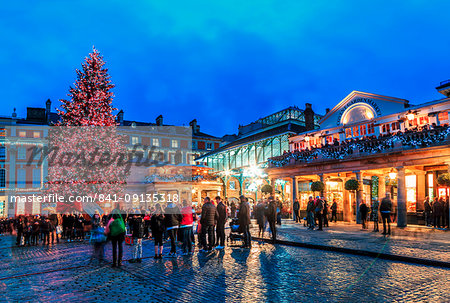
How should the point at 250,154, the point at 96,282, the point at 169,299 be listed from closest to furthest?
the point at 169,299, the point at 96,282, the point at 250,154

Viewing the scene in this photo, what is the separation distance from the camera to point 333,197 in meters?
30.3

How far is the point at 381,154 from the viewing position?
2173cm

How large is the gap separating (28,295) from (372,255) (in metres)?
9.99

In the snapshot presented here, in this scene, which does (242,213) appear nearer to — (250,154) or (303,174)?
(303,174)

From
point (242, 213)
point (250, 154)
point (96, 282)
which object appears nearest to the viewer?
point (96, 282)

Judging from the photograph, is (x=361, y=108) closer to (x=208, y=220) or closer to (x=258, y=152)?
(x=258, y=152)

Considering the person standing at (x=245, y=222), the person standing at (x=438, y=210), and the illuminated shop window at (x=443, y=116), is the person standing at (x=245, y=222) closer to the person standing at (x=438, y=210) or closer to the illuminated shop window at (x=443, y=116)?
the person standing at (x=438, y=210)

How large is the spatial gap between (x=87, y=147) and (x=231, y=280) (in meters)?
21.9

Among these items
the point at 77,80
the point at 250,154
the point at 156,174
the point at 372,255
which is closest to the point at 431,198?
the point at 372,255

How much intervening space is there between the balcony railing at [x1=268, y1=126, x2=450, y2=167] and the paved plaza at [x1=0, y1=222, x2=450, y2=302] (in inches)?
349

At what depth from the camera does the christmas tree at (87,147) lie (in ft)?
88.4

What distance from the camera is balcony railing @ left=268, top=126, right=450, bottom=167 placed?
63.2 feet

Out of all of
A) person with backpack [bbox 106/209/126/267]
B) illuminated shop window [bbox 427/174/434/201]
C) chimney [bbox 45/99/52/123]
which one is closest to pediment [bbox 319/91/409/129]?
illuminated shop window [bbox 427/174/434/201]

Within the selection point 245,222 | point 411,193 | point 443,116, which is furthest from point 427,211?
A: point 245,222
